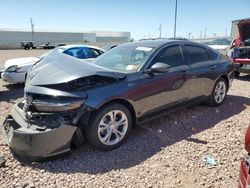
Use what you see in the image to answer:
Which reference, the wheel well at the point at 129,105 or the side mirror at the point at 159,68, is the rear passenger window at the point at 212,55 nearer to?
the side mirror at the point at 159,68

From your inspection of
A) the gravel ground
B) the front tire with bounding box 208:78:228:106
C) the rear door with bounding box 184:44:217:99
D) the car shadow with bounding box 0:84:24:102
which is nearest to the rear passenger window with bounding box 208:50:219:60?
the rear door with bounding box 184:44:217:99

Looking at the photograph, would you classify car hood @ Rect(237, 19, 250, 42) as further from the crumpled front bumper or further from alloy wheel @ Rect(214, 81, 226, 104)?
the crumpled front bumper

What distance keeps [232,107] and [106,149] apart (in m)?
3.36

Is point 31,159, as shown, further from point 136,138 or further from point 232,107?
point 232,107

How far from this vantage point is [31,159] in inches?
123

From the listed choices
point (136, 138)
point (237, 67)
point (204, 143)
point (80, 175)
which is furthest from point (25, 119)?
point (237, 67)

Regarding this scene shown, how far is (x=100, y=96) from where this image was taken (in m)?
3.28

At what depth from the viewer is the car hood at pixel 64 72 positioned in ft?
10.7

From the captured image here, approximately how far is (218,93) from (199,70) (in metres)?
1.00

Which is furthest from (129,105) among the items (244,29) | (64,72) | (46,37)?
(46,37)

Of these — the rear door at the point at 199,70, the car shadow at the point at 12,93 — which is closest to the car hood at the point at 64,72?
the rear door at the point at 199,70

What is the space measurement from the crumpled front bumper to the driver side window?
187 centimetres

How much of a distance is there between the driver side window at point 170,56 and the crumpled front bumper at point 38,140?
73.8 inches

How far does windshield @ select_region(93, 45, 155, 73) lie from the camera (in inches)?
155
